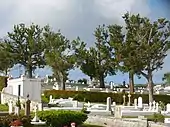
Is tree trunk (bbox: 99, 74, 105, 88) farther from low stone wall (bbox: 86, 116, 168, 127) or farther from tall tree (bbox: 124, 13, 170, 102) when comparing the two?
low stone wall (bbox: 86, 116, 168, 127)

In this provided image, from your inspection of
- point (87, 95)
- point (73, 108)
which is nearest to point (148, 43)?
point (87, 95)

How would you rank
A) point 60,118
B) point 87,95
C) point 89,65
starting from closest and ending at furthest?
point 60,118
point 87,95
point 89,65

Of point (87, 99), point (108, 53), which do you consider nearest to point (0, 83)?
point (87, 99)

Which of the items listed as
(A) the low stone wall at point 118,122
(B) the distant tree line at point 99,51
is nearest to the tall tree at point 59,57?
(B) the distant tree line at point 99,51

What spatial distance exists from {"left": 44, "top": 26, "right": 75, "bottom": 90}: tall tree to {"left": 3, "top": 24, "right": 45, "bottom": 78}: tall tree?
413 cm

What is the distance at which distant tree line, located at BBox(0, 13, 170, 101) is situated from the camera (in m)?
60.3

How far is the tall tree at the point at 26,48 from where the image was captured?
250 ft

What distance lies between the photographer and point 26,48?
77562 millimetres

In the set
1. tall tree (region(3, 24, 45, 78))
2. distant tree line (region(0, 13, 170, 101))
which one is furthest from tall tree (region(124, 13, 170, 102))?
tall tree (region(3, 24, 45, 78))

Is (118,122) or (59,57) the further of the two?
(59,57)

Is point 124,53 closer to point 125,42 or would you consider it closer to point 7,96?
point 125,42

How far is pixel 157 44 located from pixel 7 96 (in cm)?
2162

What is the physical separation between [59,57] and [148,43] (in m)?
13.8

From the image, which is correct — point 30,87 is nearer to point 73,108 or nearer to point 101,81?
point 73,108
